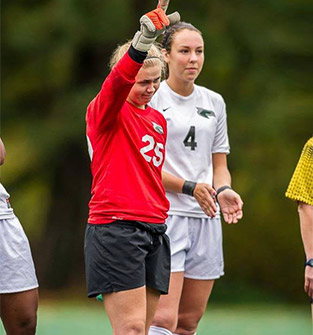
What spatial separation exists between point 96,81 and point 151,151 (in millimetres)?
10396

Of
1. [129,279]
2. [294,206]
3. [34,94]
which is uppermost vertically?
[129,279]

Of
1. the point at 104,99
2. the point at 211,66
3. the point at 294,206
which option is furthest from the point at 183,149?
the point at 294,206

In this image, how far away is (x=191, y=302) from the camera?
6.38 meters

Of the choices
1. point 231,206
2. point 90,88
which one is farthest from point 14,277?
point 90,88

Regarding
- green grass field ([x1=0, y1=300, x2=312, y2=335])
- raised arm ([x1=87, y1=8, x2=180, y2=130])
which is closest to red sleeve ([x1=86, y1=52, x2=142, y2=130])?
raised arm ([x1=87, y1=8, x2=180, y2=130])

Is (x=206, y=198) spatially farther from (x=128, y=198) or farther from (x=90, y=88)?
(x=90, y=88)

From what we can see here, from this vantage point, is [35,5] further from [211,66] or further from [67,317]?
[67,317]

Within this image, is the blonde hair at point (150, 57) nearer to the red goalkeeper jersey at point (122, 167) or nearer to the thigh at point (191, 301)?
the red goalkeeper jersey at point (122, 167)

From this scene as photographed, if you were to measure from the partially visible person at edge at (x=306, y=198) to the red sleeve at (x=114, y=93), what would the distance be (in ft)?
3.71

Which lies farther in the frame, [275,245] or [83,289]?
[275,245]

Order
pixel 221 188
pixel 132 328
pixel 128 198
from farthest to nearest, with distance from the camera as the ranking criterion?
1. pixel 221 188
2. pixel 128 198
3. pixel 132 328

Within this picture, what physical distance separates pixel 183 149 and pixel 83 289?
34.1 ft

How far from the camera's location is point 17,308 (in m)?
5.46

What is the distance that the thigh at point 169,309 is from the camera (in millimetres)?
6039
